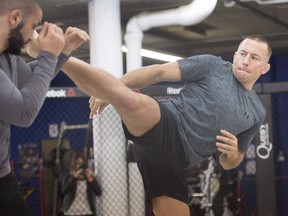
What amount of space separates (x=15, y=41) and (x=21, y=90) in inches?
8.5

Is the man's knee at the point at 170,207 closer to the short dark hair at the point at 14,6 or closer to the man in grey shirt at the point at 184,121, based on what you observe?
the man in grey shirt at the point at 184,121

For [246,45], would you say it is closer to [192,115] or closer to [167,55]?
[192,115]

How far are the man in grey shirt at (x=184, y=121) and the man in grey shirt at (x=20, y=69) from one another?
0.67 meters

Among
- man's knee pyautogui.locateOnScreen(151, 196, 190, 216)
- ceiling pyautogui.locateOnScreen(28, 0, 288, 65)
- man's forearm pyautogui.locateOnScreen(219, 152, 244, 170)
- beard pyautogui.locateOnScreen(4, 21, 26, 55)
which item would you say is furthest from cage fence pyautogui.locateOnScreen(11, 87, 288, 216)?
beard pyautogui.locateOnScreen(4, 21, 26, 55)

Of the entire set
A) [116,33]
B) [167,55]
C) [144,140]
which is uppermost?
[167,55]

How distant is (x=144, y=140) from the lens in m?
2.55

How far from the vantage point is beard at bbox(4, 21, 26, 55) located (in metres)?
1.80

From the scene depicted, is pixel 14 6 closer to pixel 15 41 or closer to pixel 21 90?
pixel 15 41

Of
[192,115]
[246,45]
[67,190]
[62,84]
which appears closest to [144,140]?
[192,115]

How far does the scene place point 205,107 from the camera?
2.73m

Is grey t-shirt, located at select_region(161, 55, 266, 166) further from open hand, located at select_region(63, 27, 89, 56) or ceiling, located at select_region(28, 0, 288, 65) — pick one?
ceiling, located at select_region(28, 0, 288, 65)

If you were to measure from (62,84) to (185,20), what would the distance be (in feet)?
19.0

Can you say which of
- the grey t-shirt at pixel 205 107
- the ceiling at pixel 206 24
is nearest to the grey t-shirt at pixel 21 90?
the grey t-shirt at pixel 205 107

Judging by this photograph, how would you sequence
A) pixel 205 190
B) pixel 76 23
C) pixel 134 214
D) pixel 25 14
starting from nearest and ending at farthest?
1. pixel 25 14
2. pixel 134 214
3. pixel 205 190
4. pixel 76 23
